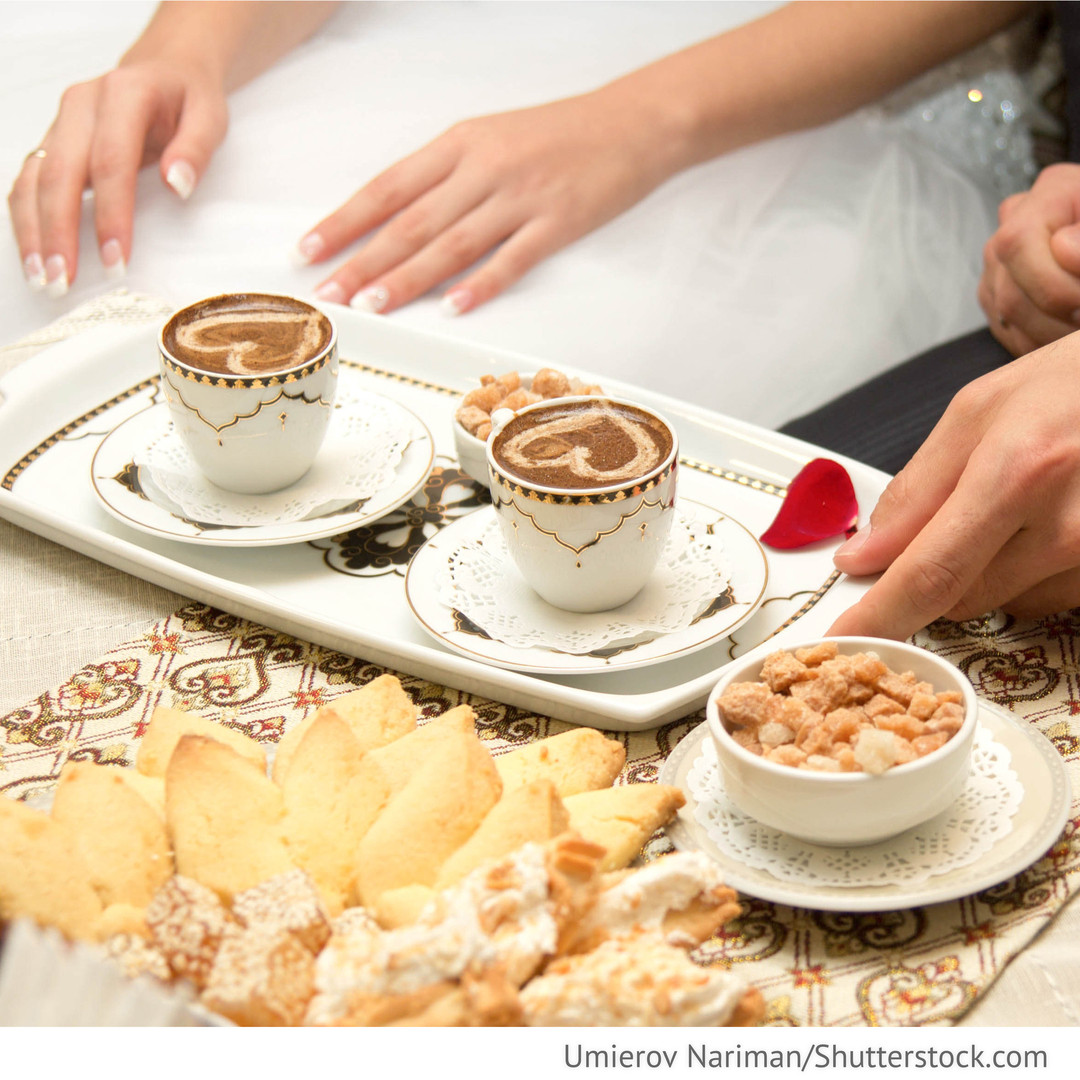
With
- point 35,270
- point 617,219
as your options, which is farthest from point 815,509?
point 35,270


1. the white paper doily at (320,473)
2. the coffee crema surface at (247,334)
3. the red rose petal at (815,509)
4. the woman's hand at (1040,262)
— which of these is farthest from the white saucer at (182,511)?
the woman's hand at (1040,262)

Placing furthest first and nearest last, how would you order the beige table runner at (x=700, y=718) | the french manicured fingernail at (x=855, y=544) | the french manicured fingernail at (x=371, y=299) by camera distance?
the french manicured fingernail at (x=371, y=299) → the french manicured fingernail at (x=855, y=544) → the beige table runner at (x=700, y=718)

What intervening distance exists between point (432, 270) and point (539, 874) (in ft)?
3.89

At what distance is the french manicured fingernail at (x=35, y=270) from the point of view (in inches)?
60.7

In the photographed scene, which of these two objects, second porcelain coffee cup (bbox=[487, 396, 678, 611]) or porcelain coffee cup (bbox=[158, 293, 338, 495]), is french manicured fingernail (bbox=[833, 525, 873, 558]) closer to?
second porcelain coffee cup (bbox=[487, 396, 678, 611])

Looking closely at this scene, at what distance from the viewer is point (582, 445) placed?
89 cm

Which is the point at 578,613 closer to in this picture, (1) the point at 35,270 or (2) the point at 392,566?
(2) the point at 392,566

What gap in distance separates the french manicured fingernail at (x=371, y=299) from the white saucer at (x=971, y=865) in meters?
0.94

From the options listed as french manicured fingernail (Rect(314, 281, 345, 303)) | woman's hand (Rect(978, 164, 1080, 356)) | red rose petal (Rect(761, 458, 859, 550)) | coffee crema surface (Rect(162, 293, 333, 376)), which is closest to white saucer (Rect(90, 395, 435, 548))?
coffee crema surface (Rect(162, 293, 333, 376))

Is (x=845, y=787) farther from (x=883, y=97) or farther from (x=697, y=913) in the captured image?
(x=883, y=97)

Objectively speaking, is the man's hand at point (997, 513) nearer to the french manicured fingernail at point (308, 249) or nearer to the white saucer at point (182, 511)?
the white saucer at point (182, 511)

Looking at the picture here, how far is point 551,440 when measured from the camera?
0.90m

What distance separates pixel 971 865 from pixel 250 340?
2.36 feet
